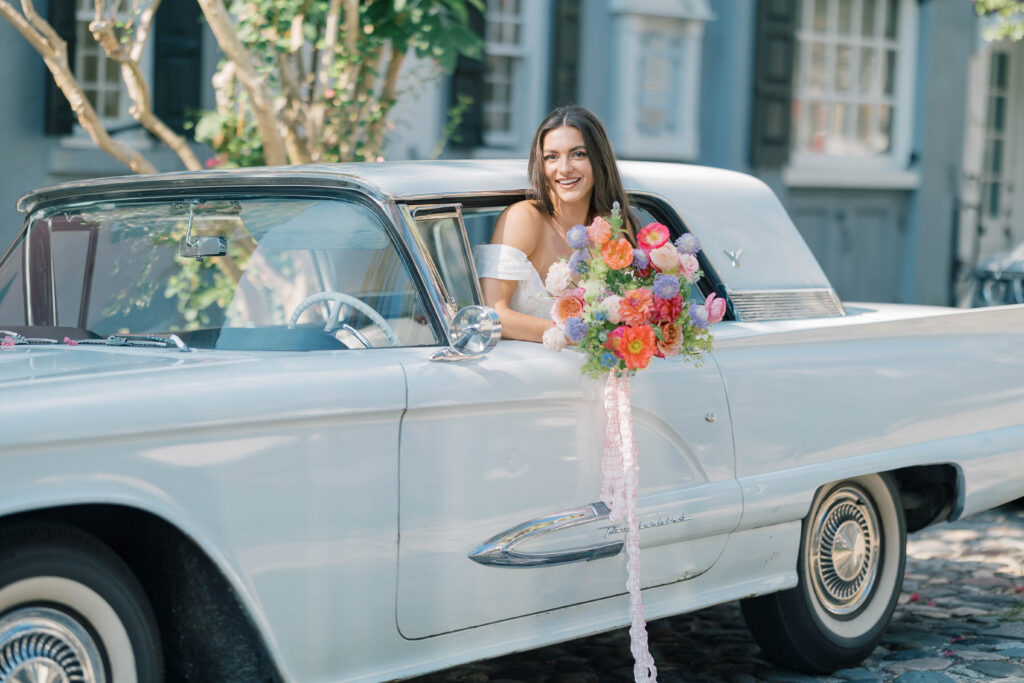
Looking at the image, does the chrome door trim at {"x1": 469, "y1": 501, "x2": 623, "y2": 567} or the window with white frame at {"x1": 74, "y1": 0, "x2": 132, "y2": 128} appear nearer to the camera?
the chrome door trim at {"x1": 469, "y1": 501, "x2": 623, "y2": 567}

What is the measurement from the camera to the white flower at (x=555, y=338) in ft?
11.9

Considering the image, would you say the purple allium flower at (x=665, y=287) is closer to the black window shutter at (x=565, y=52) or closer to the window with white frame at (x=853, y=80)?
the black window shutter at (x=565, y=52)

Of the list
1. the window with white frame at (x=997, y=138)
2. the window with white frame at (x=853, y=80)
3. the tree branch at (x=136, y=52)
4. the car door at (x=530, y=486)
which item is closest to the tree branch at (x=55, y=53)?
the tree branch at (x=136, y=52)

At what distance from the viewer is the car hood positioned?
2.94 meters

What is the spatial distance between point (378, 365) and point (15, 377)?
2.65 ft

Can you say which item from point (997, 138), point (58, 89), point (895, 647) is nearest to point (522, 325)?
point (895, 647)

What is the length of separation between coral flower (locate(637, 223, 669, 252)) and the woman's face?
18.8 inches

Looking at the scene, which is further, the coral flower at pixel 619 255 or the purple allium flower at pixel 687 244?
the purple allium flower at pixel 687 244

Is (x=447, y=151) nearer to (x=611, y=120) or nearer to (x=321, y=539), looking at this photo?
(x=611, y=120)

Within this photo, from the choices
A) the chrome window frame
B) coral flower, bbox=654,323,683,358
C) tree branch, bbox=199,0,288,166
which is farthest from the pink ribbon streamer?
tree branch, bbox=199,0,288,166

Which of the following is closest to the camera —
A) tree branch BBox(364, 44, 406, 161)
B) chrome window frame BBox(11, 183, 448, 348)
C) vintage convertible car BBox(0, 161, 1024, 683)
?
vintage convertible car BBox(0, 161, 1024, 683)

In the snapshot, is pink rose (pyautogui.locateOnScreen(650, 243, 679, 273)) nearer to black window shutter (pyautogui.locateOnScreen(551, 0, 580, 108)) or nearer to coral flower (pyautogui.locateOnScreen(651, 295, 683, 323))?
coral flower (pyautogui.locateOnScreen(651, 295, 683, 323))

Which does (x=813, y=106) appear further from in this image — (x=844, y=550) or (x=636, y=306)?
(x=636, y=306)

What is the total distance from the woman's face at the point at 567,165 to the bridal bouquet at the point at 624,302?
1.37 feet
